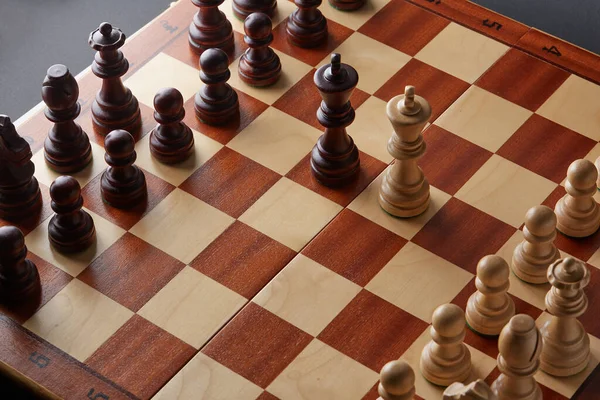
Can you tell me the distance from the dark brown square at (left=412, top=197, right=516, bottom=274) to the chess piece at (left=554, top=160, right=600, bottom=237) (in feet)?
0.39

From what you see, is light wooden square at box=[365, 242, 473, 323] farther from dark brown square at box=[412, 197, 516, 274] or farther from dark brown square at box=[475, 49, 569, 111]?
dark brown square at box=[475, 49, 569, 111]

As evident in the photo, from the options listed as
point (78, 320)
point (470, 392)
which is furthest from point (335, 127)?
point (470, 392)

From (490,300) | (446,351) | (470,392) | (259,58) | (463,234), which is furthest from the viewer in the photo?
(259,58)

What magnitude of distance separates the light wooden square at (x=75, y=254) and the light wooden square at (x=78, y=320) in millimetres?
69

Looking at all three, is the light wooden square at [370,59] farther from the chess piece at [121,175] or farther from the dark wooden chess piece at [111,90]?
the chess piece at [121,175]

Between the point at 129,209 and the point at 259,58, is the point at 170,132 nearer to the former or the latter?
the point at 129,209

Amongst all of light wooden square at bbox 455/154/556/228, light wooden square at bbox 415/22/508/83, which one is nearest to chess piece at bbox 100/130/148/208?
light wooden square at bbox 455/154/556/228

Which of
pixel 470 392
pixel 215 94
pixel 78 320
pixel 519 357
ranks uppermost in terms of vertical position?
pixel 470 392

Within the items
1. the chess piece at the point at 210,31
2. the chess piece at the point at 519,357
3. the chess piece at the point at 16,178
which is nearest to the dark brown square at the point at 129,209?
the chess piece at the point at 16,178

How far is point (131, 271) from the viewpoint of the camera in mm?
2492

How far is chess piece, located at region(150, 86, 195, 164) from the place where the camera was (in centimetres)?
265

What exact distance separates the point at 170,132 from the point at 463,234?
737 mm

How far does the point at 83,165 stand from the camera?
274cm

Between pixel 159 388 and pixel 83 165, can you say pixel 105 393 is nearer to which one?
pixel 159 388
